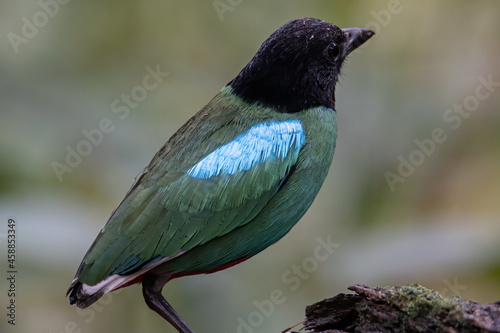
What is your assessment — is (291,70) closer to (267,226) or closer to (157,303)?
(267,226)

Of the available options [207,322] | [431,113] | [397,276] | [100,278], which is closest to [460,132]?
[431,113]

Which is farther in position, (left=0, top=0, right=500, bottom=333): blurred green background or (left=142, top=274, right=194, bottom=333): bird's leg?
(left=0, top=0, right=500, bottom=333): blurred green background

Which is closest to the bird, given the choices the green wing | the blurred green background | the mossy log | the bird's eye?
the green wing

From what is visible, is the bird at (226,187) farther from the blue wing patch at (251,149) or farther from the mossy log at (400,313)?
the mossy log at (400,313)

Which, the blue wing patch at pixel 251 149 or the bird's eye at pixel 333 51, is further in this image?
the bird's eye at pixel 333 51

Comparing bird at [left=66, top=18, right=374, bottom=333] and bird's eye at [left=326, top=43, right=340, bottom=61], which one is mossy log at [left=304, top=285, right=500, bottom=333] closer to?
bird at [left=66, top=18, right=374, bottom=333]

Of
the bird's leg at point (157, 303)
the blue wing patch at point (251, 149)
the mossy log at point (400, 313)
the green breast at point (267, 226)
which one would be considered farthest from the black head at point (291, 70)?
the mossy log at point (400, 313)

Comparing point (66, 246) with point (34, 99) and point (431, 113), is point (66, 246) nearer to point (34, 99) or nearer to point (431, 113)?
point (34, 99)
